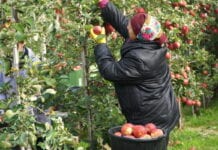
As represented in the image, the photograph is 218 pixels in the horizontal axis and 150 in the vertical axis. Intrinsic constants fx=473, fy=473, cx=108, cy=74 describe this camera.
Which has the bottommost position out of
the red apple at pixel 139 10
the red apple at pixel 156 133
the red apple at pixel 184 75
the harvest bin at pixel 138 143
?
the harvest bin at pixel 138 143

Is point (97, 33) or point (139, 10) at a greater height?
point (139, 10)

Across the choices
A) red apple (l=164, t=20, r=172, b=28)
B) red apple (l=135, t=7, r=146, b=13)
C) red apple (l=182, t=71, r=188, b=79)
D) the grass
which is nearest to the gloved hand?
red apple (l=135, t=7, r=146, b=13)

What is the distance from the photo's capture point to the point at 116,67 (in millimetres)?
4137

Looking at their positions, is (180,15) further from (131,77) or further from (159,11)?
(131,77)

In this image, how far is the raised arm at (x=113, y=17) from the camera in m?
4.55

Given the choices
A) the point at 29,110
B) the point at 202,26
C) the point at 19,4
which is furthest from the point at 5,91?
the point at 202,26

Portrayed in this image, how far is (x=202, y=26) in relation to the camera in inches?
327

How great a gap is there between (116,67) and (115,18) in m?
0.74

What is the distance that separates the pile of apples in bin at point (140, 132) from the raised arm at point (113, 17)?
1.02m

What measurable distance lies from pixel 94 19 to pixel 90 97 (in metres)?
0.77

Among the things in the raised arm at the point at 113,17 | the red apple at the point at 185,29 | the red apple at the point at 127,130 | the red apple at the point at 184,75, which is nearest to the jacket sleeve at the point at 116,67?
the red apple at the point at 127,130

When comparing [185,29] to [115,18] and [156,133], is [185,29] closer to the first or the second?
[115,18]

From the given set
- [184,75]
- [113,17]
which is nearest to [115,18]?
[113,17]

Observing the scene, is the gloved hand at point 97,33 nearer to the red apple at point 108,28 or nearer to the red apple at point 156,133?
the red apple at point 108,28
